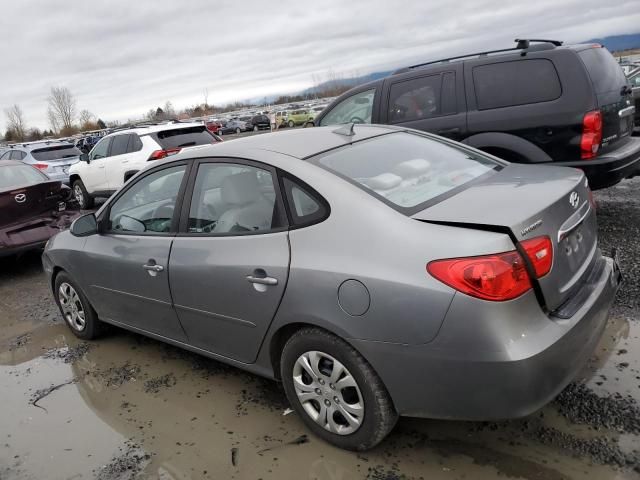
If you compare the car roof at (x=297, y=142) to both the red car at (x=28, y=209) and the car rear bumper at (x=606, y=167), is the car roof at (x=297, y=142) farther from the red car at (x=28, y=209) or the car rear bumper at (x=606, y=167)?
the red car at (x=28, y=209)

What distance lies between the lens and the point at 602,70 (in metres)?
5.14

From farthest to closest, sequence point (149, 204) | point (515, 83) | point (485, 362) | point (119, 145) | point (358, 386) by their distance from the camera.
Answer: point (119, 145) → point (515, 83) → point (149, 204) → point (358, 386) → point (485, 362)

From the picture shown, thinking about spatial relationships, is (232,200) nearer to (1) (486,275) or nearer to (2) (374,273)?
(2) (374,273)

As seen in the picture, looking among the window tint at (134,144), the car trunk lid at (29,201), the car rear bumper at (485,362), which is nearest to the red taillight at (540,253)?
the car rear bumper at (485,362)

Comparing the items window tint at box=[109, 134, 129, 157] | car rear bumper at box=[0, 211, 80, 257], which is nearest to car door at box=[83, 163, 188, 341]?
car rear bumper at box=[0, 211, 80, 257]

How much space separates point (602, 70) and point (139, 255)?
467 cm

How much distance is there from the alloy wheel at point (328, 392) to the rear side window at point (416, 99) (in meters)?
4.02

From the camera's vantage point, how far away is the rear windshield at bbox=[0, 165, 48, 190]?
A: 7.14 m

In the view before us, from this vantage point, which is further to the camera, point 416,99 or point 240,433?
point 416,99

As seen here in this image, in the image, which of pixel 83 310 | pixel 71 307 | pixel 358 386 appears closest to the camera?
pixel 358 386

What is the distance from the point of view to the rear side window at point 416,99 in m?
5.91

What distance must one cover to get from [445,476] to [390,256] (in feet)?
3.57

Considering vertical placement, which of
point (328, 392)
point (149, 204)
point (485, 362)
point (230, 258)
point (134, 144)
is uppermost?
point (134, 144)

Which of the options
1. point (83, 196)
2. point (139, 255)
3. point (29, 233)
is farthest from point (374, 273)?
point (83, 196)
